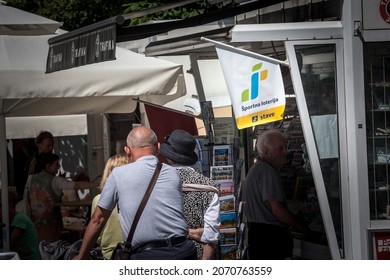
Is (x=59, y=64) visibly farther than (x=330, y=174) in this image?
Yes

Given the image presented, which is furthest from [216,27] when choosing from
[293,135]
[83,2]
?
[83,2]

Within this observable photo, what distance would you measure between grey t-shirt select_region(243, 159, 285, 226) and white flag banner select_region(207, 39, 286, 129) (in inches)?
23.7

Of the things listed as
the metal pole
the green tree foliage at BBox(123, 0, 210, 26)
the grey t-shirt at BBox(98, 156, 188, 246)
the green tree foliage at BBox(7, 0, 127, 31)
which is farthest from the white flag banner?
the green tree foliage at BBox(7, 0, 127, 31)

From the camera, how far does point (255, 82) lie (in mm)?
7316

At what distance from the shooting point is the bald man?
20.0ft

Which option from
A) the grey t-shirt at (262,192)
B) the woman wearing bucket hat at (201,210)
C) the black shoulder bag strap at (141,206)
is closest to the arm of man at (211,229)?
the woman wearing bucket hat at (201,210)

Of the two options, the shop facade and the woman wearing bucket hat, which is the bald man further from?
the shop facade

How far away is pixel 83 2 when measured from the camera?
19109mm

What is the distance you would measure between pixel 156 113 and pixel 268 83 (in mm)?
2523

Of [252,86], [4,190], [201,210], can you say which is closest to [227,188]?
[252,86]

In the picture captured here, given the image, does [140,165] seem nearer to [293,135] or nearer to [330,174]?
[330,174]

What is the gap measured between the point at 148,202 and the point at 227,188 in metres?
2.38

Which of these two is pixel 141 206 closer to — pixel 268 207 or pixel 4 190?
pixel 268 207

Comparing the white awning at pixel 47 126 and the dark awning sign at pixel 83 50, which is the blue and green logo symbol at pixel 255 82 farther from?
the white awning at pixel 47 126
